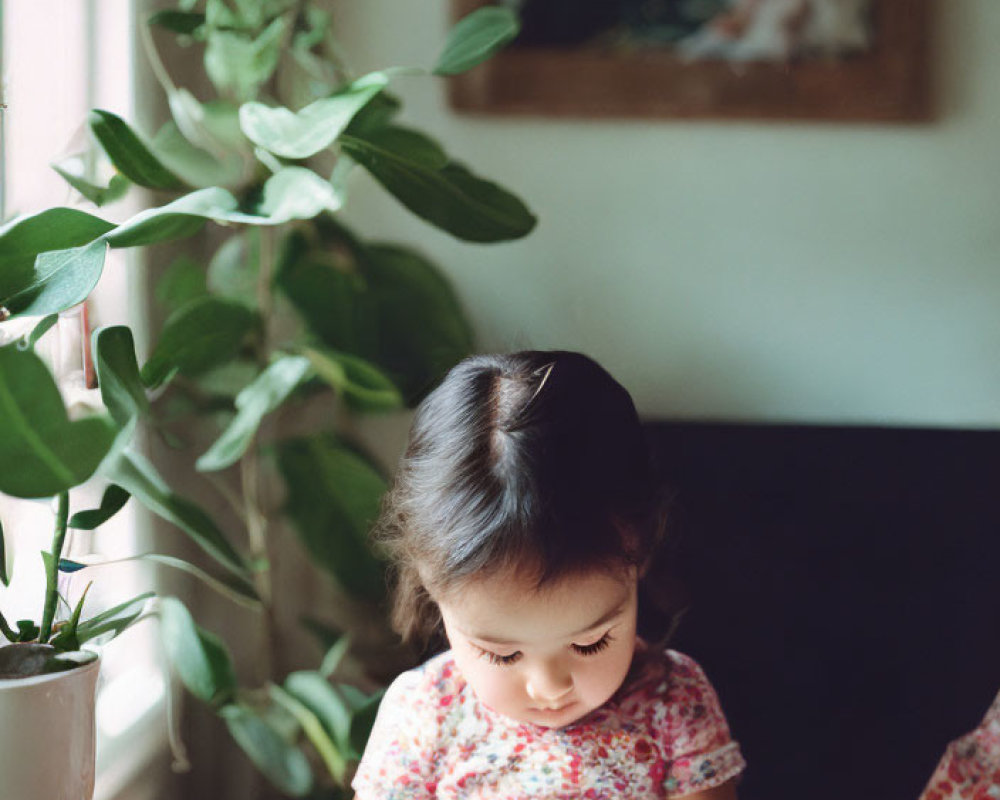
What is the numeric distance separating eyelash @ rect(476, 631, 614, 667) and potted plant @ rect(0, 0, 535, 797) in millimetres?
319

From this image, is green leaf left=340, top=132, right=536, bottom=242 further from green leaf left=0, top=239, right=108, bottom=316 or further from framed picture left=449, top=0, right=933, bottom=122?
framed picture left=449, top=0, right=933, bottom=122

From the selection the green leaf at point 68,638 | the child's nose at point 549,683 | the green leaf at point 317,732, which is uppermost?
the green leaf at point 68,638

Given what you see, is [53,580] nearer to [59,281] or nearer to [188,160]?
[59,281]

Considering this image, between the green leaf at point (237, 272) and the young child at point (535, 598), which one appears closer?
the young child at point (535, 598)

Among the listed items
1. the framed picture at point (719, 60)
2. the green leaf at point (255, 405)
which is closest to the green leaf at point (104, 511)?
the green leaf at point (255, 405)

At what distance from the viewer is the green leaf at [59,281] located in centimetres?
80

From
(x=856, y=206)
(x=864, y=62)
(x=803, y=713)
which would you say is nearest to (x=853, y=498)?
(x=803, y=713)

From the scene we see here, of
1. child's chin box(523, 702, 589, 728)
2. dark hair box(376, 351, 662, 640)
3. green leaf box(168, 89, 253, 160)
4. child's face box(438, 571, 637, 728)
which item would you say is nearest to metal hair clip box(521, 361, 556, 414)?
dark hair box(376, 351, 662, 640)

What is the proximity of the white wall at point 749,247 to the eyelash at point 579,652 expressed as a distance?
712 millimetres

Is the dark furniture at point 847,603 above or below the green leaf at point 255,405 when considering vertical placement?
below

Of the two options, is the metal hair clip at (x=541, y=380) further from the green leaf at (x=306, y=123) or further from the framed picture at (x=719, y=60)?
the framed picture at (x=719, y=60)

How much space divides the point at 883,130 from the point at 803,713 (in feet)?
2.59

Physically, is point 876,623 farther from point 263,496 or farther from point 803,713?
point 263,496

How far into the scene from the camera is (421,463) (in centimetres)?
91
